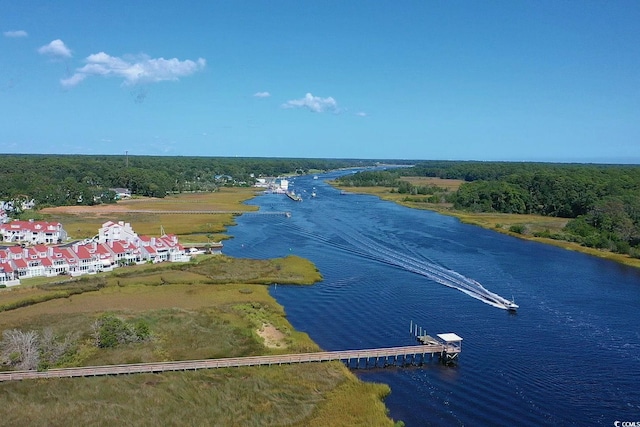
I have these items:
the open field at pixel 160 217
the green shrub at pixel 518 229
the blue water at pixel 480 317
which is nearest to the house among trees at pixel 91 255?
the blue water at pixel 480 317

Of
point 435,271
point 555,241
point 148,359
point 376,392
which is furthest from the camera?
point 555,241

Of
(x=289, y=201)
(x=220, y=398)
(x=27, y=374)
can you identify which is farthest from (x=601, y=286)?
(x=289, y=201)

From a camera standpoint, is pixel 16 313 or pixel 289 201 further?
pixel 289 201

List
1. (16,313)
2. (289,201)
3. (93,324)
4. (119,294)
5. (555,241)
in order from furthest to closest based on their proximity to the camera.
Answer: (289,201) → (555,241) → (119,294) → (16,313) → (93,324)

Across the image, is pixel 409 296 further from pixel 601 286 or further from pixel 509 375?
pixel 601 286

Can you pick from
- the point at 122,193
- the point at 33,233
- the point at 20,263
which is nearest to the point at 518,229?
the point at 20,263
